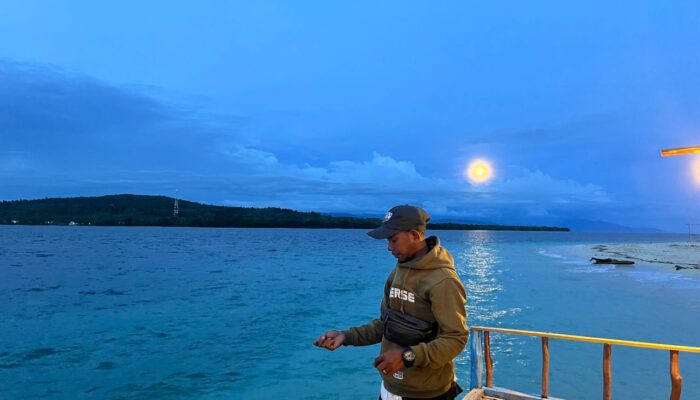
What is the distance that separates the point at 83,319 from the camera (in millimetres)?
19172

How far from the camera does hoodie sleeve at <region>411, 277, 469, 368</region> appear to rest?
2504mm

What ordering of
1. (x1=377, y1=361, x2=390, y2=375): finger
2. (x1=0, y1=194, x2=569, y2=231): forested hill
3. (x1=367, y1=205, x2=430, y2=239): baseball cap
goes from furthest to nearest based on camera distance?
(x1=0, y1=194, x2=569, y2=231): forested hill < (x1=367, y1=205, x2=430, y2=239): baseball cap < (x1=377, y1=361, x2=390, y2=375): finger

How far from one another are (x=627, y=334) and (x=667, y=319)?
4.45m

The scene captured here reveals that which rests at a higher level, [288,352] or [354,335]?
[354,335]

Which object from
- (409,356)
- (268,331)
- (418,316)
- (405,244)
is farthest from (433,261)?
(268,331)

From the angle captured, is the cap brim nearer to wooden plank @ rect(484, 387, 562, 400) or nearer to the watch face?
the watch face

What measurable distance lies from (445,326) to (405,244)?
1.85ft

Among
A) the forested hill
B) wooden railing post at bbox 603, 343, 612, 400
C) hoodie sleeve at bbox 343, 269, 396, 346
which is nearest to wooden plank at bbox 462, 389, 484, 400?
wooden railing post at bbox 603, 343, 612, 400

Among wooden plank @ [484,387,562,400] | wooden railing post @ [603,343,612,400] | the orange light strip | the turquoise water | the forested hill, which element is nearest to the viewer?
wooden railing post @ [603,343,612,400]

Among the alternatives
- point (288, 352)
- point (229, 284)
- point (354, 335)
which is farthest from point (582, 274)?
point (354, 335)

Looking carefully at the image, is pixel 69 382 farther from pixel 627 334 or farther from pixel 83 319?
pixel 627 334

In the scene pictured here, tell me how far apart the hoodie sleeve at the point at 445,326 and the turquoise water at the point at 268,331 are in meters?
8.58

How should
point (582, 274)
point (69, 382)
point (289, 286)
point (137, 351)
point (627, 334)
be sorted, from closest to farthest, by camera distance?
point (69, 382) < point (137, 351) < point (627, 334) < point (289, 286) < point (582, 274)

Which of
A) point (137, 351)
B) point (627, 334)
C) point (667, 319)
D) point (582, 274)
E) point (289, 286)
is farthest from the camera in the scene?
point (582, 274)
